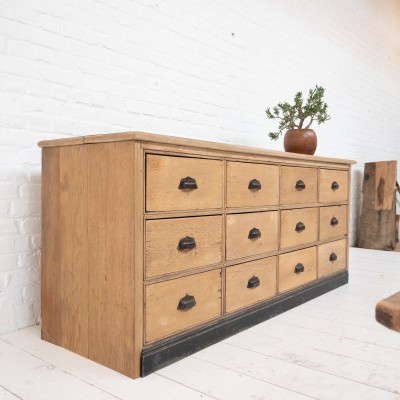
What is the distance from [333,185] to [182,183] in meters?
1.53

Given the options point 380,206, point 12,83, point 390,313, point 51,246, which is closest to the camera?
point 390,313

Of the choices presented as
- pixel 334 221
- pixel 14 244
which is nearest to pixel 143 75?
pixel 14 244

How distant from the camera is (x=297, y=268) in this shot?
2.53 meters

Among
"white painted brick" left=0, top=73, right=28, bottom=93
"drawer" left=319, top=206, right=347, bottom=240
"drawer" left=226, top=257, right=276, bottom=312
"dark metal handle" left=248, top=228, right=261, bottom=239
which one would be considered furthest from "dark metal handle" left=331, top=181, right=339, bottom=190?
"white painted brick" left=0, top=73, right=28, bottom=93

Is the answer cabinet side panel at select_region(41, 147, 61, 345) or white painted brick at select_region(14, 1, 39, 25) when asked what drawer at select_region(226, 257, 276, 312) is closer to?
cabinet side panel at select_region(41, 147, 61, 345)

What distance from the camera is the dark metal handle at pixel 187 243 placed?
1.75m

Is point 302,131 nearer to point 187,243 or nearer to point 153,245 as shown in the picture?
point 187,243

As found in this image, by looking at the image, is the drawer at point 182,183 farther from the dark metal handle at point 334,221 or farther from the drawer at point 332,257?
the dark metal handle at point 334,221

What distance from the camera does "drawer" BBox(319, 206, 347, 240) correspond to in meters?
2.82

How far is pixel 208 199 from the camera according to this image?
188 centimetres

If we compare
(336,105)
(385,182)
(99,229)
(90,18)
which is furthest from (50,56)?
(385,182)

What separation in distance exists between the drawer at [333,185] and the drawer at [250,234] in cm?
60

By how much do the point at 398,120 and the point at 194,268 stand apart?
18.4ft

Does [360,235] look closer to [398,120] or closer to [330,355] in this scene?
[398,120]
